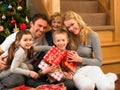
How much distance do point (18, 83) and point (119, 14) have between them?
1842 millimetres

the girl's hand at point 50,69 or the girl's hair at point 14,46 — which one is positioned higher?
the girl's hair at point 14,46

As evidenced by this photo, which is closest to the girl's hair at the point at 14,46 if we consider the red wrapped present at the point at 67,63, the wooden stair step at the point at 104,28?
the red wrapped present at the point at 67,63

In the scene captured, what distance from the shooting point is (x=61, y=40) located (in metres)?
2.20

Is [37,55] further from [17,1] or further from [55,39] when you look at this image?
[17,1]

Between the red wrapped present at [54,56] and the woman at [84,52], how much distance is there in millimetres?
94

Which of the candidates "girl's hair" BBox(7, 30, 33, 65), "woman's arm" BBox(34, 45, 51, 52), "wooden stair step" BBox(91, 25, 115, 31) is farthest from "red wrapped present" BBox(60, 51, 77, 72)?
"wooden stair step" BBox(91, 25, 115, 31)

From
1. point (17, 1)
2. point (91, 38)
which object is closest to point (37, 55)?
point (91, 38)

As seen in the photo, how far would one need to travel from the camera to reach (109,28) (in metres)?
3.35

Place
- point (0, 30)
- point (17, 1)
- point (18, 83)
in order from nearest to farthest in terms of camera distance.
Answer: point (18, 83) → point (0, 30) → point (17, 1)

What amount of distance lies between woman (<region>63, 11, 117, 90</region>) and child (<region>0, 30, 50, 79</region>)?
13.3 inches

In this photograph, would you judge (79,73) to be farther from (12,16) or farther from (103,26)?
(12,16)

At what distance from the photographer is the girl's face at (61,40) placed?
7.19ft

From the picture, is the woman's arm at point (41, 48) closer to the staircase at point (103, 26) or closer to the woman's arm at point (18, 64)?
the woman's arm at point (18, 64)

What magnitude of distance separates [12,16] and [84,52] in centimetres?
136
